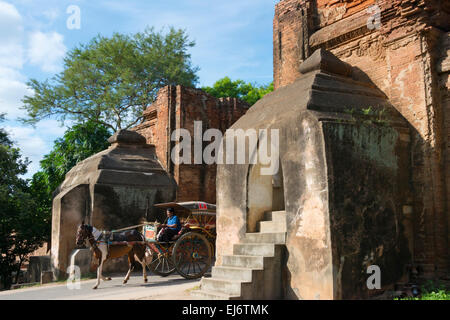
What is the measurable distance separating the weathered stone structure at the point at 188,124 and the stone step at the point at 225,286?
266 inches

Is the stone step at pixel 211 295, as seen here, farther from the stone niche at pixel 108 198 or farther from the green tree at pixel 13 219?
the green tree at pixel 13 219

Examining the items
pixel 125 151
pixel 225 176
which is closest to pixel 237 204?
pixel 225 176

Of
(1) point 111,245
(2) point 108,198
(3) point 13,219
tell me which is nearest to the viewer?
(1) point 111,245

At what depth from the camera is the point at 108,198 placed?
421 inches

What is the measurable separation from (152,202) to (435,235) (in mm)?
6775

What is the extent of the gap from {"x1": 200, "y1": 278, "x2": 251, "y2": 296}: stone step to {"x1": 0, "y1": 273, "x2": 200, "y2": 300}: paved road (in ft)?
1.04

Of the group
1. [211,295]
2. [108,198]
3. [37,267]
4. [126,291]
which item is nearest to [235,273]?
[211,295]

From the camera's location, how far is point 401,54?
24.0 ft

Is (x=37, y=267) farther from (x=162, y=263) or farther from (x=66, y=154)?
(x=66, y=154)

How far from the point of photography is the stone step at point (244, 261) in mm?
6270

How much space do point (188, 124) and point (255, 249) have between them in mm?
7844

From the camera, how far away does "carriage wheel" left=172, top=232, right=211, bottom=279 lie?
8664 mm

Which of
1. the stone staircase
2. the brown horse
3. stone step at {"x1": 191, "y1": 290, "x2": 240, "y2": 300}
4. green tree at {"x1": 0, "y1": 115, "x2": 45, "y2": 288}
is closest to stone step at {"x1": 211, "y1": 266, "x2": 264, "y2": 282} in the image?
the stone staircase
